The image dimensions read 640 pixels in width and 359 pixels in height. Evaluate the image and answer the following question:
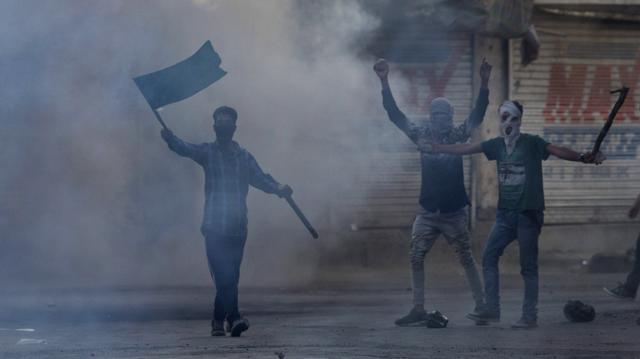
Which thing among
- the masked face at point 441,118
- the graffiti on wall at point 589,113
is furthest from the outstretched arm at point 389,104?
the graffiti on wall at point 589,113

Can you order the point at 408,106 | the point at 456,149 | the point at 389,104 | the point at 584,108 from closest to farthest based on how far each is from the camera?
1. the point at 456,149
2. the point at 389,104
3. the point at 408,106
4. the point at 584,108

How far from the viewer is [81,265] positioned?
11.3 metres

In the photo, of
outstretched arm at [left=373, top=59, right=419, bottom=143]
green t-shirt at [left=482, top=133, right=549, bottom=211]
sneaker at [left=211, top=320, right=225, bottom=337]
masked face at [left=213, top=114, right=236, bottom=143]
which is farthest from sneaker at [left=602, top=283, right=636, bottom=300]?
masked face at [left=213, top=114, right=236, bottom=143]

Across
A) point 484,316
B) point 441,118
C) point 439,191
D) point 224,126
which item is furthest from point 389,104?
point 484,316

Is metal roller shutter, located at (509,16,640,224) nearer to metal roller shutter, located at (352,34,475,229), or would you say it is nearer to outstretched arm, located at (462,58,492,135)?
metal roller shutter, located at (352,34,475,229)

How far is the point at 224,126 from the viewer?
7617 mm

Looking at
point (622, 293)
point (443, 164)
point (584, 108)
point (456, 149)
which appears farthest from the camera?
point (584, 108)

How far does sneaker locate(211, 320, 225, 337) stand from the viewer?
7668 mm

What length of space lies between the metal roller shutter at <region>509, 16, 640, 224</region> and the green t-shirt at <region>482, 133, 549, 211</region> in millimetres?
4974

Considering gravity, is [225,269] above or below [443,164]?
below

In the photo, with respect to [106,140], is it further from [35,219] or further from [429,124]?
[429,124]

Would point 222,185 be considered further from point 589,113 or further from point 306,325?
point 589,113

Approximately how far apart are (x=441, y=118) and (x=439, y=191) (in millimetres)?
516

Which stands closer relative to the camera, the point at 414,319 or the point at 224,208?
the point at 224,208
